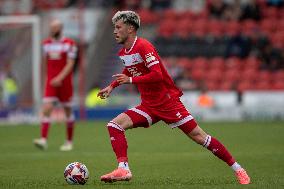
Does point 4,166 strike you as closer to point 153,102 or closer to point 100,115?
point 153,102

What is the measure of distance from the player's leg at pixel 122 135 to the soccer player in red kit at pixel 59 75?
20.9 feet

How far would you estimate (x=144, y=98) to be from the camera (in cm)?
1055

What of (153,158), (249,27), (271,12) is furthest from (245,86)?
(153,158)

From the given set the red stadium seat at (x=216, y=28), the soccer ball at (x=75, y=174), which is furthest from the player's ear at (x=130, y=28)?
the red stadium seat at (x=216, y=28)

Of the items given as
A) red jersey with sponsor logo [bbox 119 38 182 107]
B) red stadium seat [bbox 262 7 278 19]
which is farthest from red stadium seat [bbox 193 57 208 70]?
red jersey with sponsor logo [bbox 119 38 182 107]

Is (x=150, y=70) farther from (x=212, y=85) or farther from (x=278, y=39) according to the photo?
(x=278, y=39)

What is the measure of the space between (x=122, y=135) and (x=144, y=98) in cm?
58

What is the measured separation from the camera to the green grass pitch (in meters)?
10.5

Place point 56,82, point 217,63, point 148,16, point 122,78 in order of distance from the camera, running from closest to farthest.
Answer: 1. point 122,78
2. point 56,82
3. point 217,63
4. point 148,16

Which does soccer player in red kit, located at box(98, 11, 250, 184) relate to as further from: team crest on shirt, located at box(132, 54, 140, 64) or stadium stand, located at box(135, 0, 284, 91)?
stadium stand, located at box(135, 0, 284, 91)

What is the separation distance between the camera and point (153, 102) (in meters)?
10.5

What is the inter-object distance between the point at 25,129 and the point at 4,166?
35.5ft

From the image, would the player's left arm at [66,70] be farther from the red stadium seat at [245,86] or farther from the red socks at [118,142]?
the red stadium seat at [245,86]

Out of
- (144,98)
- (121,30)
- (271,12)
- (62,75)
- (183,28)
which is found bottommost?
(183,28)
